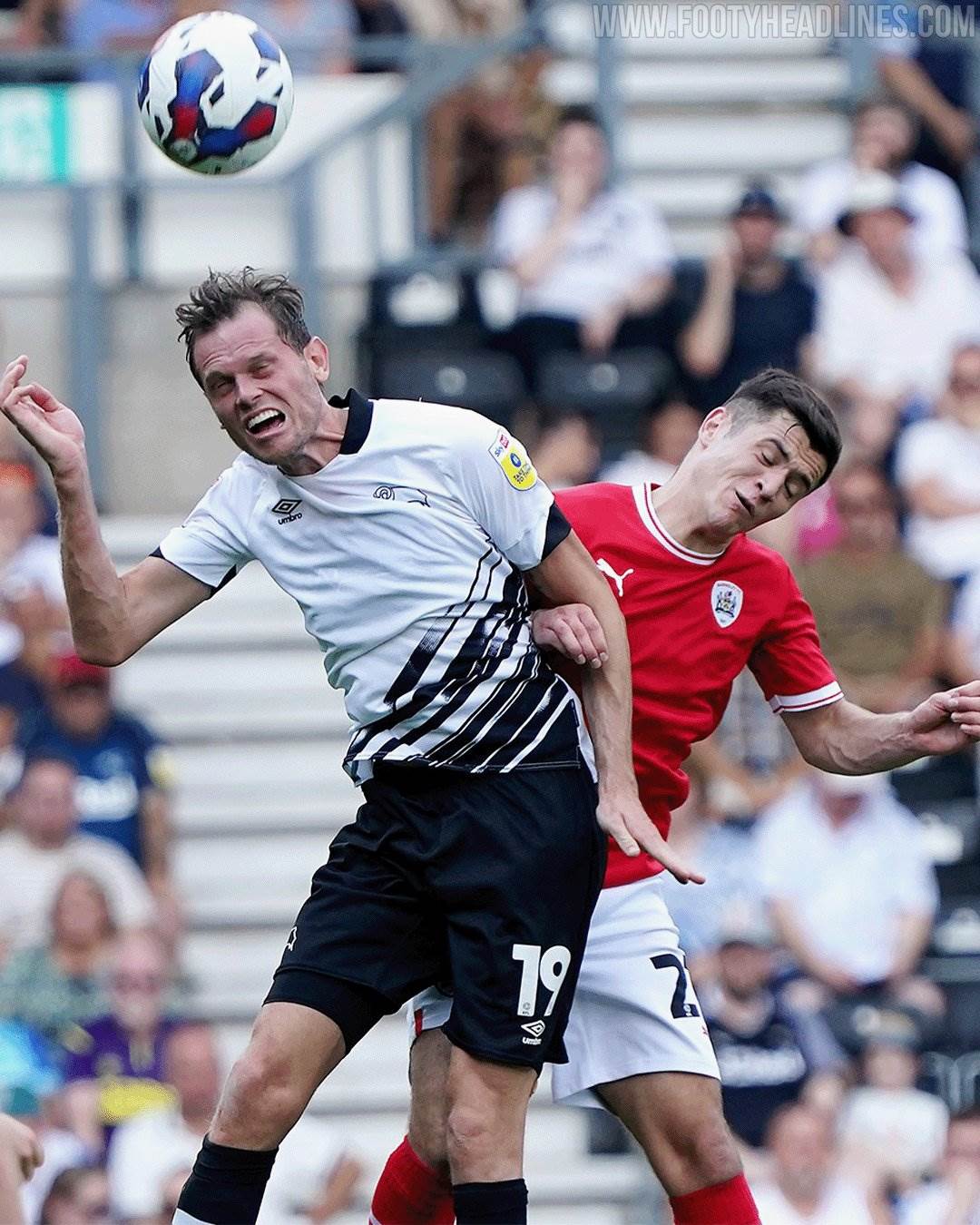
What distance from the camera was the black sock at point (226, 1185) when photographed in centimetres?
450

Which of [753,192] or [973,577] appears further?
[753,192]

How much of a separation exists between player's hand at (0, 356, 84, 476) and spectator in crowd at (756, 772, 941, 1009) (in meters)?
4.35

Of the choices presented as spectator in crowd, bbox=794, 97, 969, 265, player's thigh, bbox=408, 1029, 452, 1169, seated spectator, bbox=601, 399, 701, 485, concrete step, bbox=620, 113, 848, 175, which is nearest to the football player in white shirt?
player's thigh, bbox=408, 1029, 452, 1169

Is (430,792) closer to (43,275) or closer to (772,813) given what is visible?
(772,813)

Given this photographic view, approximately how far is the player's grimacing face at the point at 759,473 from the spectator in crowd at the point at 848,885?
342 cm

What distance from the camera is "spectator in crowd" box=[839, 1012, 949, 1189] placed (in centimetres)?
787

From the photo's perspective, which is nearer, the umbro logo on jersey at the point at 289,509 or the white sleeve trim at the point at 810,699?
the umbro logo on jersey at the point at 289,509

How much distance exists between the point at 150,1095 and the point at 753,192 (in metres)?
4.64

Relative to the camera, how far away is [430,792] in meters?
4.69

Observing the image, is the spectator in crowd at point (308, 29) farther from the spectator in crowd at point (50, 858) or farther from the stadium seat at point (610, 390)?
the spectator in crowd at point (50, 858)

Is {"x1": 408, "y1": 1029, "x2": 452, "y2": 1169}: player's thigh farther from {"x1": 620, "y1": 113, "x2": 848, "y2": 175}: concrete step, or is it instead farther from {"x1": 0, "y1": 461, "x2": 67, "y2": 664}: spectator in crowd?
{"x1": 620, "y1": 113, "x2": 848, "y2": 175}: concrete step

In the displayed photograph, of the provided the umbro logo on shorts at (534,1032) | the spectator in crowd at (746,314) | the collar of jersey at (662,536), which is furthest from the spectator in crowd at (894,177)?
the umbro logo on shorts at (534,1032)

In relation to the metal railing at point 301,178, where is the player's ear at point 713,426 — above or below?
below

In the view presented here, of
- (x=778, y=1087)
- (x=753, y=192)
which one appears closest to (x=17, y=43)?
(x=753, y=192)
